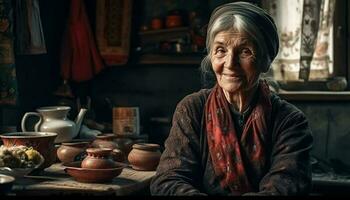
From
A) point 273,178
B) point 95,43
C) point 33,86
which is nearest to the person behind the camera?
point 273,178

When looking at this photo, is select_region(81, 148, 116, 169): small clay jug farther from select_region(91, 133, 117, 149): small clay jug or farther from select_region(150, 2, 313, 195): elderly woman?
select_region(91, 133, 117, 149): small clay jug

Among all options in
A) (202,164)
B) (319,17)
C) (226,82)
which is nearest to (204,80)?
(226,82)

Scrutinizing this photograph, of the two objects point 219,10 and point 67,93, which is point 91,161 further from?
point 67,93

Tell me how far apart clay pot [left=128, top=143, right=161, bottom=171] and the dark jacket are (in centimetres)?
51

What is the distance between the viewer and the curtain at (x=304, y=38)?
18.4 feet

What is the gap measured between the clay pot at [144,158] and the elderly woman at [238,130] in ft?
1.67

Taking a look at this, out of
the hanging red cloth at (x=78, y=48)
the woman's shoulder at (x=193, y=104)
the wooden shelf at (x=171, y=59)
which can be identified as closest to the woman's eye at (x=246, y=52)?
the woman's shoulder at (x=193, y=104)

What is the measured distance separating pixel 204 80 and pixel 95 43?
3633mm

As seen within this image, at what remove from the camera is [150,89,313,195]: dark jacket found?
2653 mm

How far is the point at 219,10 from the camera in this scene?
2805mm

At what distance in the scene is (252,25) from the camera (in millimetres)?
2719

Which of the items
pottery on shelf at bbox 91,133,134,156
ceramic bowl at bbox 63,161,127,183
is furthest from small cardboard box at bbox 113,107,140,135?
ceramic bowl at bbox 63,161,127,183

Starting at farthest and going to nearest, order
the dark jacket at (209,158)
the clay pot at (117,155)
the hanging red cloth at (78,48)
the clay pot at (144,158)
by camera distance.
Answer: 1. the hanging red cloth at (78,48)
2. the clay pot at (117,155)
3. the clay pot at (144,158)
4. the dark jacket at (209,158)

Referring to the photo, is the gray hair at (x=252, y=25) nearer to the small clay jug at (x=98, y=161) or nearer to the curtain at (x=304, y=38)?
the small clay jug at (x=98, y=161)
